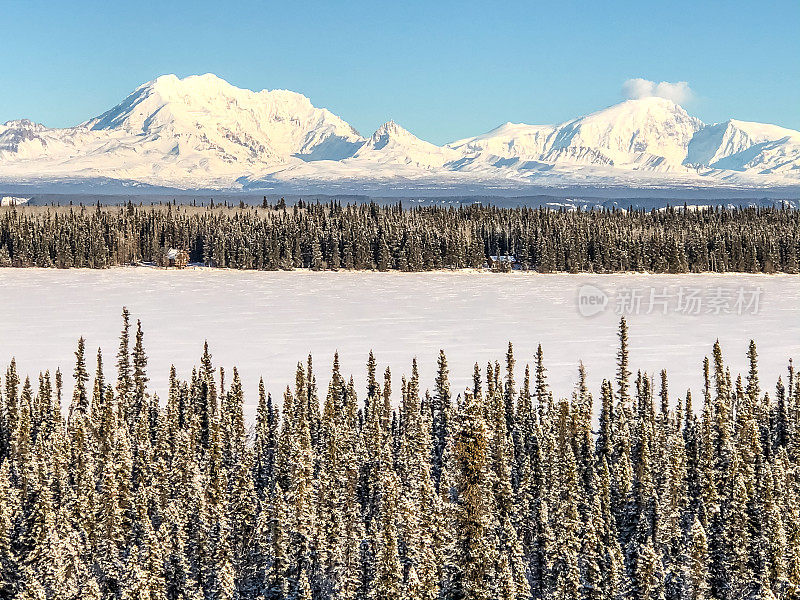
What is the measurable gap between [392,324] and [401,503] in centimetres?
7293

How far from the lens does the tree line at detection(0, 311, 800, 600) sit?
35406mm

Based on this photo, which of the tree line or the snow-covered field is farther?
the snow-covered field

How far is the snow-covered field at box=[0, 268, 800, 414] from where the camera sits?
273 feet

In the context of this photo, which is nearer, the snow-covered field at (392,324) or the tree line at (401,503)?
the tree line at (401,503)

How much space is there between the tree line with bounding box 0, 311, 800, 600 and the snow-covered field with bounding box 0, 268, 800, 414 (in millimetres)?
17906

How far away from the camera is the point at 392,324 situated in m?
112

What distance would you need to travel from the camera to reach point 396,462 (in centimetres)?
4888

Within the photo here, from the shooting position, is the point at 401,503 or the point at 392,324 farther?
the point at 392,324

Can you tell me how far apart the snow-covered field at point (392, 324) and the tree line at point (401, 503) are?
17.9 m

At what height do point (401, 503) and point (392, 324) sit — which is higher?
point (401, 503)

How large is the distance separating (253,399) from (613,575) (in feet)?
130

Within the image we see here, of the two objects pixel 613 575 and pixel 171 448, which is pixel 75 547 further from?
pixel 613 575

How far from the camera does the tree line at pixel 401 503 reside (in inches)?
1394

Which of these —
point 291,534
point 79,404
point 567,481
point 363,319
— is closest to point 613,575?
point 567,481
